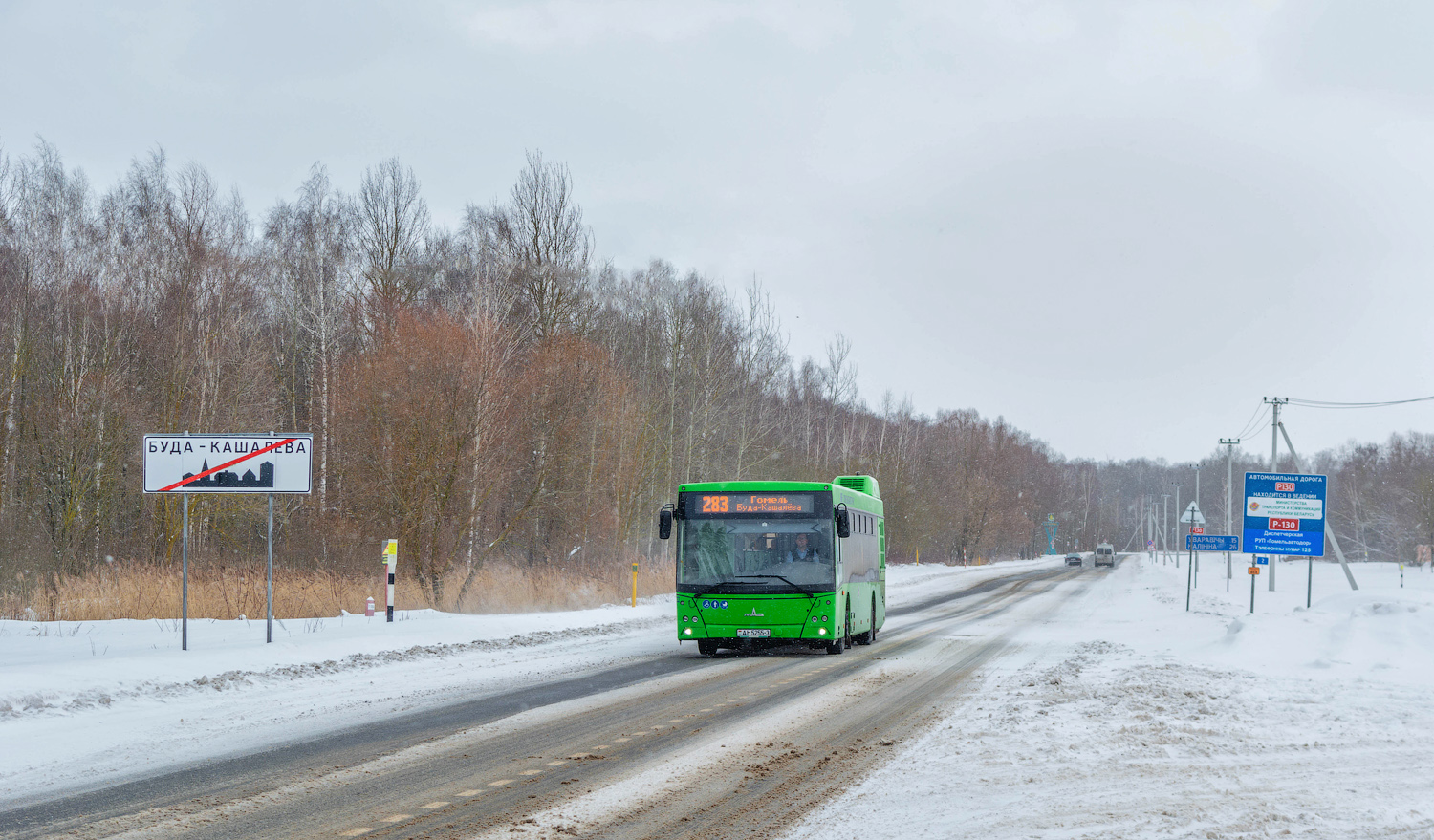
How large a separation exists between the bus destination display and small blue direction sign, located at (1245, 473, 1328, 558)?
13.4 metres

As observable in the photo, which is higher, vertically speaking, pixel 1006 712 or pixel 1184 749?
pixel 1184 749

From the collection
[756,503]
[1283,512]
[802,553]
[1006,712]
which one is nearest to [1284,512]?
[1283,512]

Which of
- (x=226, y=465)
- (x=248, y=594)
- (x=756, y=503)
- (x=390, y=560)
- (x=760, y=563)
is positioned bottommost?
(x=248, y=594)

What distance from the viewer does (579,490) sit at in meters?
30.5

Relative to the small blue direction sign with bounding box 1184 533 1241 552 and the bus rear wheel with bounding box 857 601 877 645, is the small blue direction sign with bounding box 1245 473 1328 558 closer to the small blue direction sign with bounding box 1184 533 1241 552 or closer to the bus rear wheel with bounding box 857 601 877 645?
the small blue direction sign with bounding box 1184 533 1241 552

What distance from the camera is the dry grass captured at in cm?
2147

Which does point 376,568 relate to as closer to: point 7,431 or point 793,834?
point 7,431

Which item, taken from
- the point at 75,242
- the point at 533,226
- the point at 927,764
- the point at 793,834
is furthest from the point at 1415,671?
the point at 75,242

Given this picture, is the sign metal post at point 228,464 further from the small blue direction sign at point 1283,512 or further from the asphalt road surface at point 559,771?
the small blue direction sign at point 1283,512

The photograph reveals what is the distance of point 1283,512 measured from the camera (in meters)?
26.7

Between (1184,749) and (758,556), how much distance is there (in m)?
9.83

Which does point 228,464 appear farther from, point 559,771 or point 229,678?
point 559,771

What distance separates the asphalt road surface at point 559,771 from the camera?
21.8ft

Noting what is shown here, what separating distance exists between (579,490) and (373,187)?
2345cm
